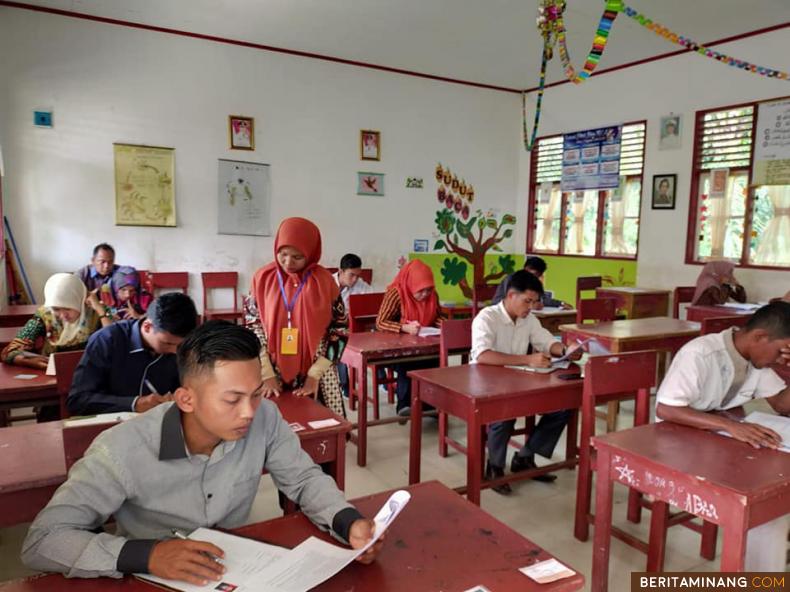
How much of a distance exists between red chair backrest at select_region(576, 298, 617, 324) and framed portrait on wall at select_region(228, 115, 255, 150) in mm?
3782

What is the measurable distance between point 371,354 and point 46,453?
1.94m

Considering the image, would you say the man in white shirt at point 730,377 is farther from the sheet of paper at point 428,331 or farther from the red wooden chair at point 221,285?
the red wooden chair at point 221,285

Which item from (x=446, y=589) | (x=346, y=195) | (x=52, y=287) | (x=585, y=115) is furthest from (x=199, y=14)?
(x=446, y=589)

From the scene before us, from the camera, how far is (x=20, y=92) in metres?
5.05

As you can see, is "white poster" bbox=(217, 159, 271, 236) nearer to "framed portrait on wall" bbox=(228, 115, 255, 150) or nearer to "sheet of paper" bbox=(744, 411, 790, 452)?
"framed portrait on wall" bbox=(228, 115, 255, 150)

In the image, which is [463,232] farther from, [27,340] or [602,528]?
[602,528]

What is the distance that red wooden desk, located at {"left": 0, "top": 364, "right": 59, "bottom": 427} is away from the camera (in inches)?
95.0

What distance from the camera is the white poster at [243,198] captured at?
6031mm

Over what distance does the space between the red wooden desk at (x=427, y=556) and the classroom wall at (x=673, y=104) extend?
531 cm

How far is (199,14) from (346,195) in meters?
2.39

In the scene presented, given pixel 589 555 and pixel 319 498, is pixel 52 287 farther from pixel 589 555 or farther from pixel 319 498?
pixel 589 555

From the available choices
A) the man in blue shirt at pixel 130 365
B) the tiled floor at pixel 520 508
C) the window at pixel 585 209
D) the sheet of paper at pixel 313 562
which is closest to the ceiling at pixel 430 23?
the window at pixel 585 209

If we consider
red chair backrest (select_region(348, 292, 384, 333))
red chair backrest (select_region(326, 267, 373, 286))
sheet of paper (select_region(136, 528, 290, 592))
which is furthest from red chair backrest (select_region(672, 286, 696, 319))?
sheet of paper (select_region(136, 528, 290, 592))

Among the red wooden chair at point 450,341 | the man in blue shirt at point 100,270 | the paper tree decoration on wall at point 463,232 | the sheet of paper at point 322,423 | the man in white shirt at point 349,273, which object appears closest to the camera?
the sheet of paper at point 322,423
